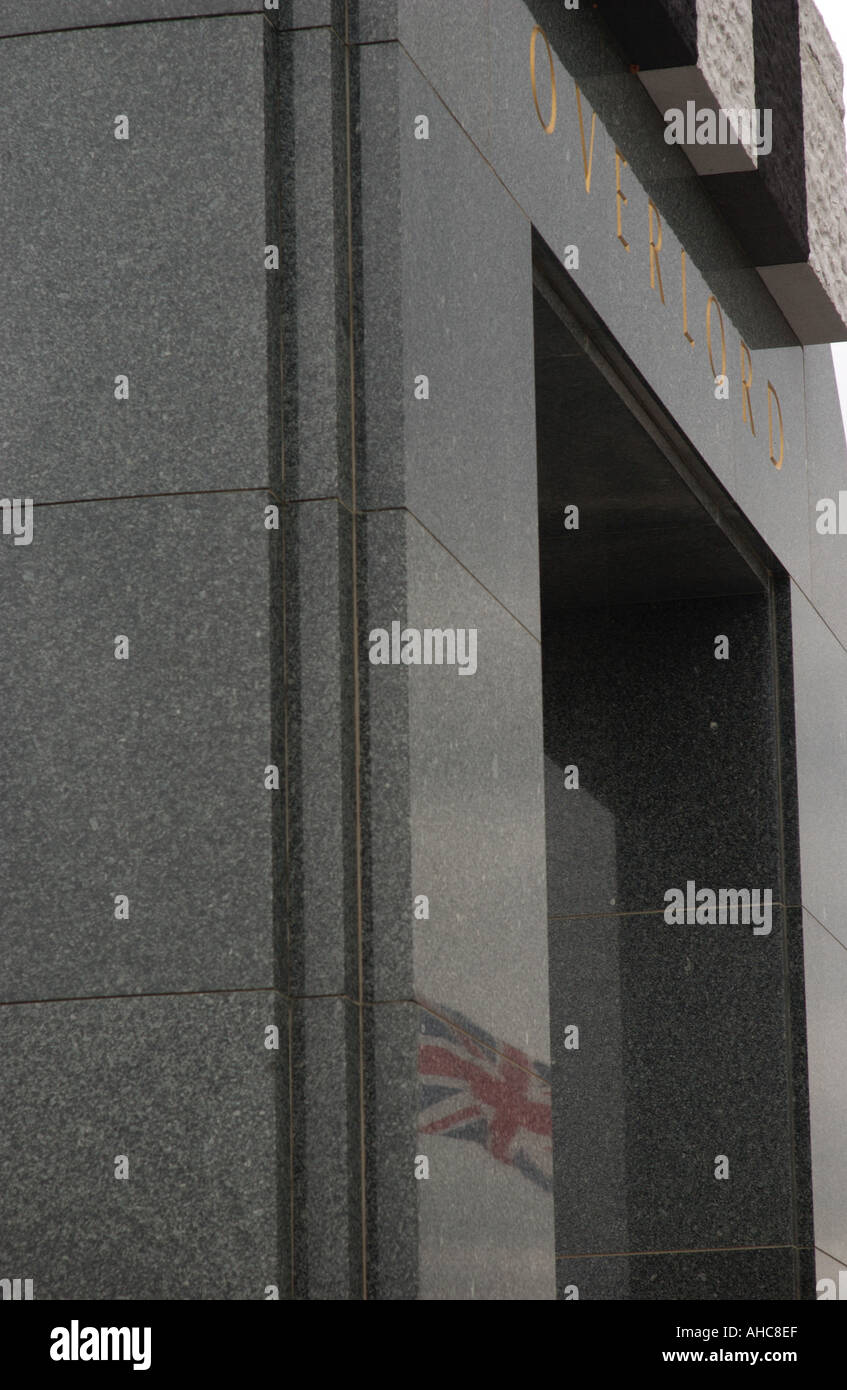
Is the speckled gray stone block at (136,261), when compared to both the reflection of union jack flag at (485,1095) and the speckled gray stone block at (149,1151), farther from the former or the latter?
the reflection of union jack flag at (485,1095)

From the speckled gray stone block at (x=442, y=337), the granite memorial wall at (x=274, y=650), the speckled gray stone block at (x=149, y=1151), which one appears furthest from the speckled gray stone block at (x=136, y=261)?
the speckled gray stone block at (x=149, y=1151)

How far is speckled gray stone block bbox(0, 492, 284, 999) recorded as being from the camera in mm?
7547

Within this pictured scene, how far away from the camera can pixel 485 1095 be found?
8164 millimetres

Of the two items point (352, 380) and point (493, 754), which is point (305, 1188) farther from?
point (352, 380)

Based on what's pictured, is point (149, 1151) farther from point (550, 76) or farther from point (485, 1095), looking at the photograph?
point (550, 76)

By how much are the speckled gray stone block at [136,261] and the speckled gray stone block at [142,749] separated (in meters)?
0.22

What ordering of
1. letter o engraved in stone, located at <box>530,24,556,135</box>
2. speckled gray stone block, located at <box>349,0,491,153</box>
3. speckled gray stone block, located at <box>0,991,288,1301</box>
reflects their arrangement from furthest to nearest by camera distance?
letter o engraved in stone, located at <box>530,24,556,135</box> → speckled gray stone block, located at <box>349,0,491,153</box> → speckled gray stone block, located at <box>0,991,288,1301</box>

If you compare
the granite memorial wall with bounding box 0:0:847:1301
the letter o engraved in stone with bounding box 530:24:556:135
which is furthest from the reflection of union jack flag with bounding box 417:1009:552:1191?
the letter o engraved in stone with bounding box 530:24:556:135

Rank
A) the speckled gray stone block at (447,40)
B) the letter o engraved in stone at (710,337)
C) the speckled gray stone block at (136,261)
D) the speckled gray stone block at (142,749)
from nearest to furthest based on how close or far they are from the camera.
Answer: the speckled gray stone block at (142,749)
the speckled gray stone block at (136,261)
the speckled gray stone block at (447,40)
the letter o engraved in stone at (710,337)

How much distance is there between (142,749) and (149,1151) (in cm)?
139

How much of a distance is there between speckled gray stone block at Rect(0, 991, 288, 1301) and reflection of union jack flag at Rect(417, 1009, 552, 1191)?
58cm

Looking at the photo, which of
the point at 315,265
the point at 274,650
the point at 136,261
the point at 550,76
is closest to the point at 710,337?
the point at 550,76

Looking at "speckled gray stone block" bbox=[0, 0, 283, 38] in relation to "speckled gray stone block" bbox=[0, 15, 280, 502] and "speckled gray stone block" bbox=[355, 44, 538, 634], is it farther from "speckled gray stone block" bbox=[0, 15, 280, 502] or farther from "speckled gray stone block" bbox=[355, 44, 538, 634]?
"speckled gray stone block" bbox=[355, 44, 538, 634]

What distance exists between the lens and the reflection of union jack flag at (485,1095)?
7732 mm
